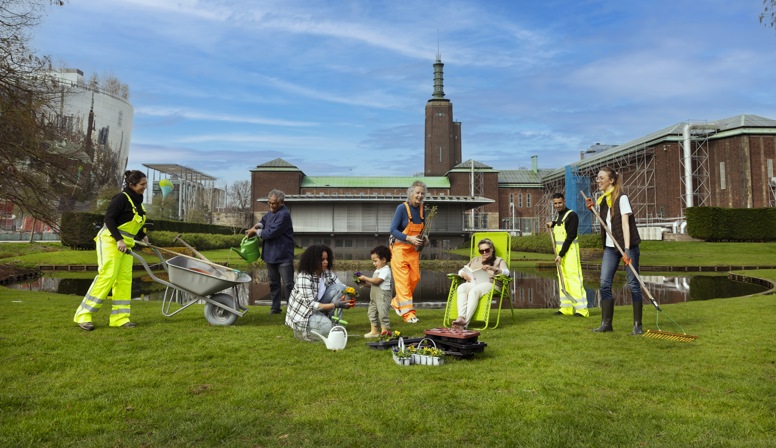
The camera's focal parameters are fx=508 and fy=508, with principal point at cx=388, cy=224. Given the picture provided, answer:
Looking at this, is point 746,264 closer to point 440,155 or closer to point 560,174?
point 560,174

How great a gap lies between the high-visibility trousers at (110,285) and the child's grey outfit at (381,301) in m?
3.17

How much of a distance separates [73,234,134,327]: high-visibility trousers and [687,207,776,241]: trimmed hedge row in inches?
1470

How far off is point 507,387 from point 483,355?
45.7 inches

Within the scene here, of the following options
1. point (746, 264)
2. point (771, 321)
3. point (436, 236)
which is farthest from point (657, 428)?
point (436, 236)

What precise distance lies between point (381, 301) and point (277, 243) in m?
2.62

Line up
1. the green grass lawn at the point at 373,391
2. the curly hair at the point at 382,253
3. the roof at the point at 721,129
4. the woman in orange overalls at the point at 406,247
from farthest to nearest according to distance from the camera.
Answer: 1. the roof at the point at 721,129
2. the woman in orange overalls at the point at 406,247
3. the curly hair at the point at 382,253
4. the green grass lawn at the point at 373,391

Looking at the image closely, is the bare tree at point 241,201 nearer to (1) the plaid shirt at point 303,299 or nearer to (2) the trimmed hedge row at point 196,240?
(2) the trimmed hedge row at point 196,240

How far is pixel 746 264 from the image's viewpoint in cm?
2316

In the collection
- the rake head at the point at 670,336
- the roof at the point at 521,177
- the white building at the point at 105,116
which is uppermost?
the white building at the point at 105,116

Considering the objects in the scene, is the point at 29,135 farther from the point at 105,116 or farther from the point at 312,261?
the point at 105,116

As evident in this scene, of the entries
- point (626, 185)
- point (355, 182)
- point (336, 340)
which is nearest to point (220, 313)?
point (336, 340)

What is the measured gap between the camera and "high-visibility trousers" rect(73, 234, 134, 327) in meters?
6.37

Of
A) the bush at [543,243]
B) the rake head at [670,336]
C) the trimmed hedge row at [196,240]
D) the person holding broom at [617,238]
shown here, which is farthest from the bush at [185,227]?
the rake head at [670,336]

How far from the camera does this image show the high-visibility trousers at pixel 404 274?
745cm
